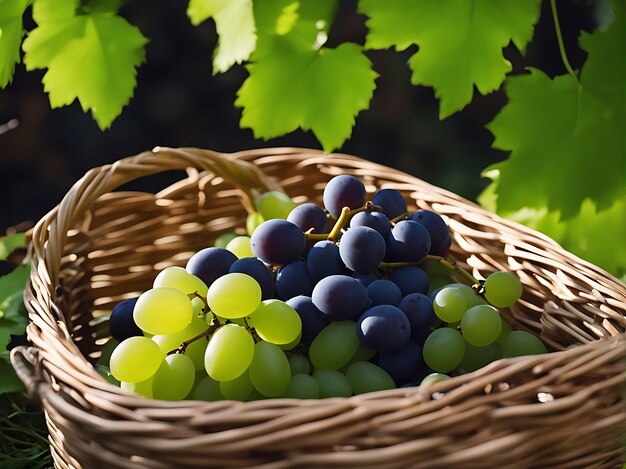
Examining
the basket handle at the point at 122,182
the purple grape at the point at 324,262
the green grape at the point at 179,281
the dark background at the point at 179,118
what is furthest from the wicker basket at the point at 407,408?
the dark background at the point at 179,118

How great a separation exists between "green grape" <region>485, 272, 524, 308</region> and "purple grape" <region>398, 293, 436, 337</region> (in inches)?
3.5

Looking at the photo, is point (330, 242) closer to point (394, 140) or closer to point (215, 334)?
point (215, 334)

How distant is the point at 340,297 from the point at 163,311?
163 millimetres

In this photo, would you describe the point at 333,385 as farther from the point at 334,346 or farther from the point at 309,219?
the point at 309,219

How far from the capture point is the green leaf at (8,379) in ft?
3.12

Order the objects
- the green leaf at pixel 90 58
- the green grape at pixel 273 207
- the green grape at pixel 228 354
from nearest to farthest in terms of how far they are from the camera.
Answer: the green grape at pixel 228 354 → the green leaf at pixel 90 58 → the green grape at pixel 273 207

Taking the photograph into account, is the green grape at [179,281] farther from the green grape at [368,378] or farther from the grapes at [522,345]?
the grapes at [522,345]

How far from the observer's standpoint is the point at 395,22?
0.84 meters

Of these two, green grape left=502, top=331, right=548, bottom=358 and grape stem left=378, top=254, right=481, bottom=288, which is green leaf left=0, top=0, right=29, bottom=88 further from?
green grape left=502, top=331, right=548, bottom=358

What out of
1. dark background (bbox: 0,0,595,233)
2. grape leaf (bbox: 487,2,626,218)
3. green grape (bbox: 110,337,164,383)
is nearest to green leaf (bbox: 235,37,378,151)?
grape leaf (bbox: 487,2,626,218)

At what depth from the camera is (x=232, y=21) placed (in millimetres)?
847

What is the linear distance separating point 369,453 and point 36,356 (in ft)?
1.06

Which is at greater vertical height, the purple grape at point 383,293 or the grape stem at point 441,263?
the purple grape at point 383,293

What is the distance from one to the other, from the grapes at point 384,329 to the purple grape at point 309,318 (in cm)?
5
